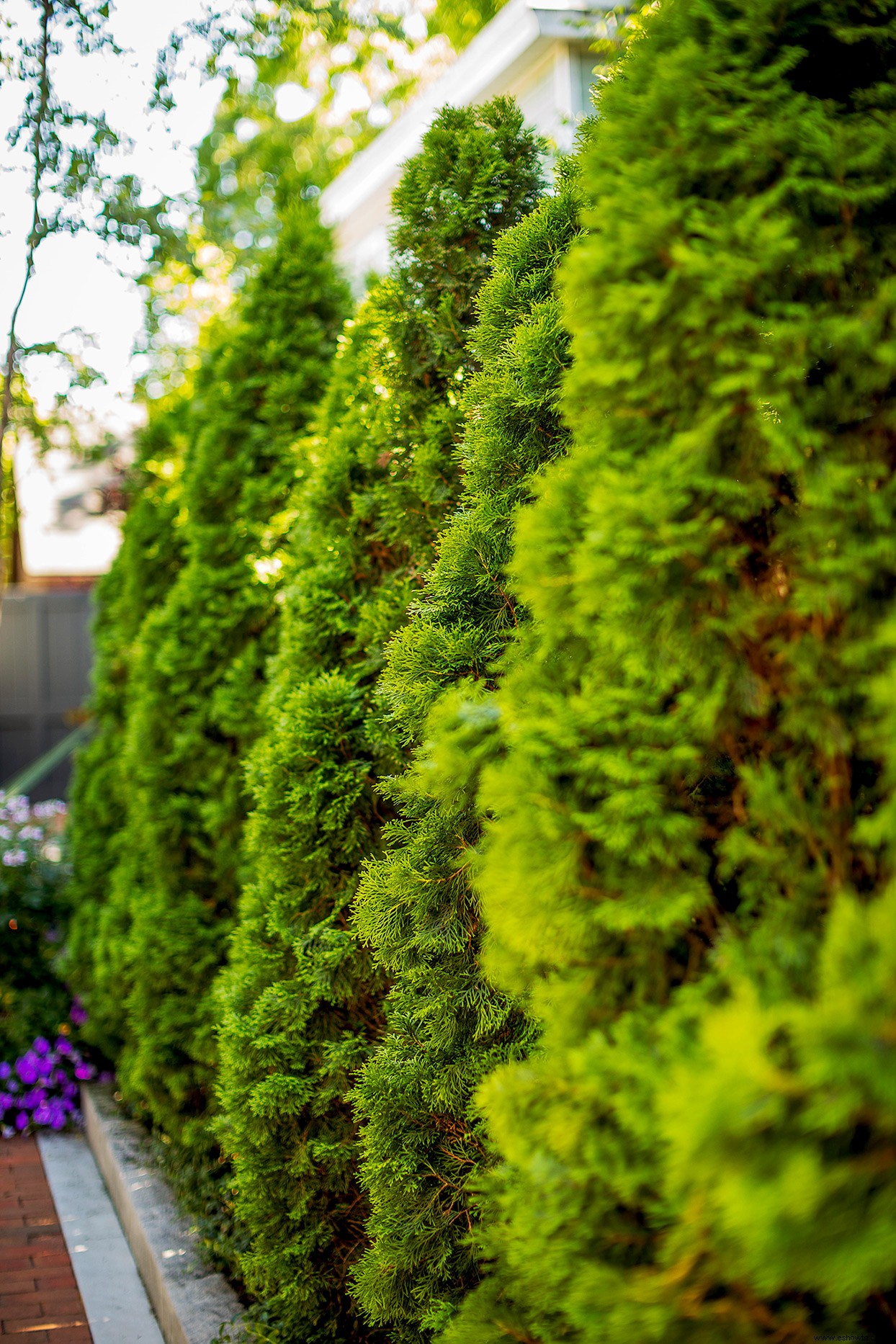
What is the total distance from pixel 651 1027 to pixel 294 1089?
1822 millimetres

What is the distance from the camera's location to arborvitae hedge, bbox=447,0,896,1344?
4.39 ft

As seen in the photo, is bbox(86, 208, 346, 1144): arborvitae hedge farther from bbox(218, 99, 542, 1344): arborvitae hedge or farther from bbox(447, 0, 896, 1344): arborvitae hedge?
bbox(447, 0, 896, 1344): arborvitae hedge

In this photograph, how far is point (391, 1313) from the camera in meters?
2.39

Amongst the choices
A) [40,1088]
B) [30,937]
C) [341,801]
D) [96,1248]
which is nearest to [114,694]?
[30,937]

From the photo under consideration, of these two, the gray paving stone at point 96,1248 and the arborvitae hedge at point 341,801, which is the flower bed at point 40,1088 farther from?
the arborvitae hedge at point 341,801

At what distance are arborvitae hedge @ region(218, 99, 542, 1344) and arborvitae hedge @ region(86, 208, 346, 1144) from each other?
1146mm

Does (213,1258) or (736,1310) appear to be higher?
(736,1310)

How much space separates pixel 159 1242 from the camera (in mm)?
3604

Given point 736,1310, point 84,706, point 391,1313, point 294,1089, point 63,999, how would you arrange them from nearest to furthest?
point 736,1310
point 391,1313
point 294,1089
point 63,999
point 84,706

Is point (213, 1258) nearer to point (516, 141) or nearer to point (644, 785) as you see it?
point (644, 785)

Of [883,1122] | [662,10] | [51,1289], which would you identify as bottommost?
[51,1289]

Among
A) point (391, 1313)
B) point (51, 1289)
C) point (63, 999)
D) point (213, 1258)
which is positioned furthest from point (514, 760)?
point (63, 999)

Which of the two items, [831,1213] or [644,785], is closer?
[831,1213]

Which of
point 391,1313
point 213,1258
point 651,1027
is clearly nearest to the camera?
point 651,1027
